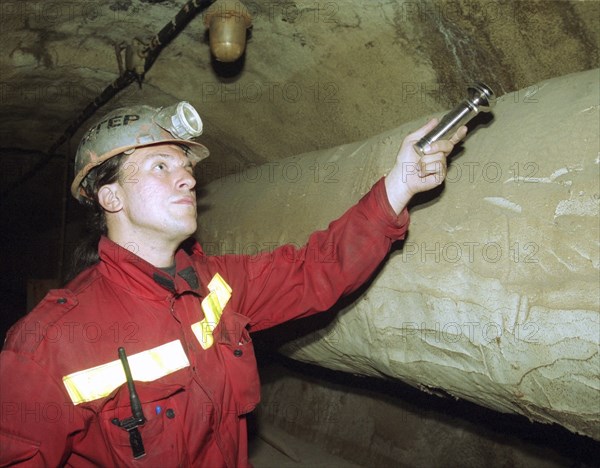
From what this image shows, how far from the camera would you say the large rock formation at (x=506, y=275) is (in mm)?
1112

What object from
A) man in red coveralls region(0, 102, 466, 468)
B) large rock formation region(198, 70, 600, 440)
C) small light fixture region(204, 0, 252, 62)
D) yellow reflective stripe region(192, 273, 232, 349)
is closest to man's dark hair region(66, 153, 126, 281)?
man in red coveralls region(0, 102, 466, 468)

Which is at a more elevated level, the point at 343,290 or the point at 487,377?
the point at 343,290

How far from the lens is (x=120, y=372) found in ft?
4.17

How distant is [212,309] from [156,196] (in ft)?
1.35

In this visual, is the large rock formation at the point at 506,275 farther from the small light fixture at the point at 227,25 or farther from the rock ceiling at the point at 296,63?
the small light fixture at the point at 227,25

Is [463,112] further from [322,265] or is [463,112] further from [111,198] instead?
[111,198]

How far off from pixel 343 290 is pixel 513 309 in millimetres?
536

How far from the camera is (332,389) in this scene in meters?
3.53

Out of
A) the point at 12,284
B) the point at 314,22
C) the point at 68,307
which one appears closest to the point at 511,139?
the point at 314,22

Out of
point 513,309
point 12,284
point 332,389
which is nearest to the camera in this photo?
point 513,309

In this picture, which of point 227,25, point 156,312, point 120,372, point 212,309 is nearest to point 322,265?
point 212,309

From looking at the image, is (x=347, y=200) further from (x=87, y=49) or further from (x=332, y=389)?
(x=332, y=389)

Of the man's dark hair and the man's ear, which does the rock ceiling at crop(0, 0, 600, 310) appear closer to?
the man's dark hair

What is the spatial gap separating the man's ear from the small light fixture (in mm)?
710
